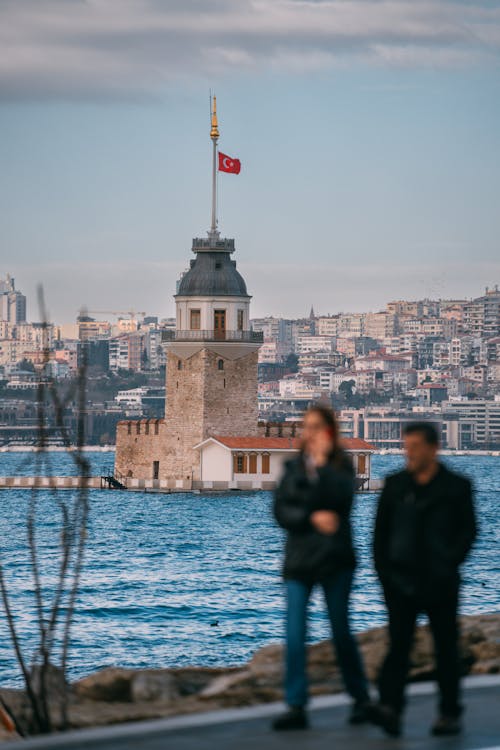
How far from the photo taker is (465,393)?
19962cm

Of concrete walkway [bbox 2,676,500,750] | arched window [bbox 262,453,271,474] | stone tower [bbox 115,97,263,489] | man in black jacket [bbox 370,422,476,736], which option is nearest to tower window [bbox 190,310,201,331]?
stone tower [bbox 115,97,263,489]

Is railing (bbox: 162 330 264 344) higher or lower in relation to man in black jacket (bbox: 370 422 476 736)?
higher

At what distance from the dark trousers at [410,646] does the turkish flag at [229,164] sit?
190 feet

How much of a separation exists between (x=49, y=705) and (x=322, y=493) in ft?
7.11

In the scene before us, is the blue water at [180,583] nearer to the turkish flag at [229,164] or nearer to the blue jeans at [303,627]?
the blue jeans at [303,627]

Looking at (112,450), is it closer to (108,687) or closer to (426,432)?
(108,687)

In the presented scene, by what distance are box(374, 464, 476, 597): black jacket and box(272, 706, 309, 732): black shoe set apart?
0.55 metres

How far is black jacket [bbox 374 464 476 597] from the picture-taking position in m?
5.69

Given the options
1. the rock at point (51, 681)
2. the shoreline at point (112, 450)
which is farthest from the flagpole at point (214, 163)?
the shoreline at point (112, 450)

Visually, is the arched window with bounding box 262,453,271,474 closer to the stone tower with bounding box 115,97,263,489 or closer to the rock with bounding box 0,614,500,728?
the stone tower with bounding box 115,97,263,489

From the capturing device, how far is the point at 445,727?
18.6 ft

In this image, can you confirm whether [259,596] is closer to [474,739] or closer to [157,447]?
[474,739]

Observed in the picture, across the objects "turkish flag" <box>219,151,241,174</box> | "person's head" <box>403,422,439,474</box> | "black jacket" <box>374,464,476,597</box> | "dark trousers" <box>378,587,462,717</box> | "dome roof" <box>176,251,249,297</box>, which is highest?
"turkish flag" <box>219,151,241,174</box>

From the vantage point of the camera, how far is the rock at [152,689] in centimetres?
682
